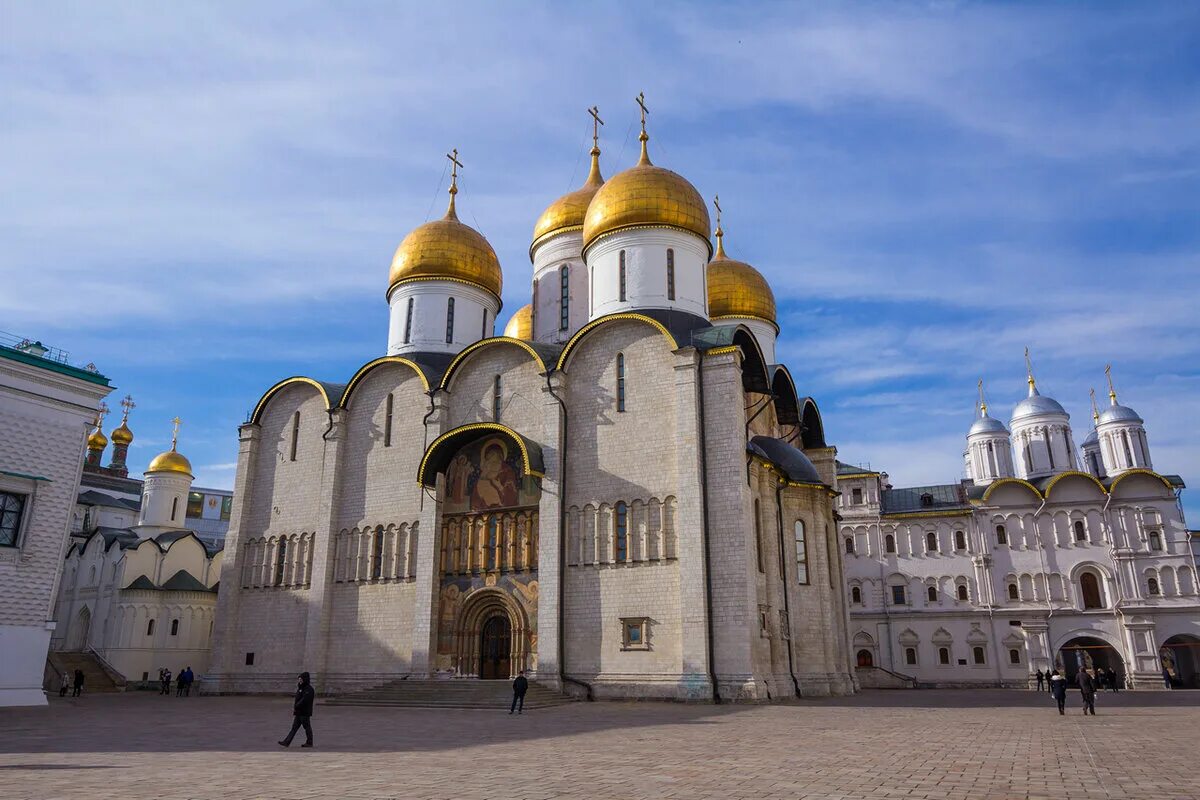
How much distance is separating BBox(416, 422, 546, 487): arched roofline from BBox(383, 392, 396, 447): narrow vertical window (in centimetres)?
147

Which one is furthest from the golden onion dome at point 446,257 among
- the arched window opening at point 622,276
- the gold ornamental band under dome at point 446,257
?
the arched window opening at point 622,276

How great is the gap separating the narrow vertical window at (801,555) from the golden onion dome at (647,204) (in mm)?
7719

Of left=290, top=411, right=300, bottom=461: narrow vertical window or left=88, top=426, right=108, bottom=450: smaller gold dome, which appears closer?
left=290, top=411, right=300, bottom=461: narrow vertical window

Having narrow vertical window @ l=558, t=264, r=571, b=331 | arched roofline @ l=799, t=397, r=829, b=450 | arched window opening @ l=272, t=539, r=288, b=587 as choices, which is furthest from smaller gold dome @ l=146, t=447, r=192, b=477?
arched roofline @ l=799, t=397, r=829, b=450

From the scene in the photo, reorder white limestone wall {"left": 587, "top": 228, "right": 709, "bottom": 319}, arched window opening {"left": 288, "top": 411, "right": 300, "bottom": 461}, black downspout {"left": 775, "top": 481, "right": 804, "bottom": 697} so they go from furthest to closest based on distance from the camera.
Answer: arched window opening {"left": 288, "top": 411, "right": 300, "bottom": 461}
white limestone wall {"left": 587, "top": 228, "right": 709, "bottom": 319}
black downspout {"left": 775, "top": 481, "right": 804, "bottom": 697}

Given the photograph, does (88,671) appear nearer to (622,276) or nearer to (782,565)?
(622,276)

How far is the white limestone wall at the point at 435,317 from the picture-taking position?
23641mm

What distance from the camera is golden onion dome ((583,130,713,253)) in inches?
808

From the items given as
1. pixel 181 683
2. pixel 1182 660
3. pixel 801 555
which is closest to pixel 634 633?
pixel 801 555

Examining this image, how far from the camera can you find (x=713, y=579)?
16578mm

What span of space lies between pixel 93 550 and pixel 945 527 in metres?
32.6

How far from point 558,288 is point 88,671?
19.2 m

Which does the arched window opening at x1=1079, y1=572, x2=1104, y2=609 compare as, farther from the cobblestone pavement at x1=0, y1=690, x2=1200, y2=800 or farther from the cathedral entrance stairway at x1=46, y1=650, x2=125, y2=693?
the cathedral entrance stairway at x1=46, y1=650, x2=125, y2=693

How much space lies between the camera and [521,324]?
90.6ft
